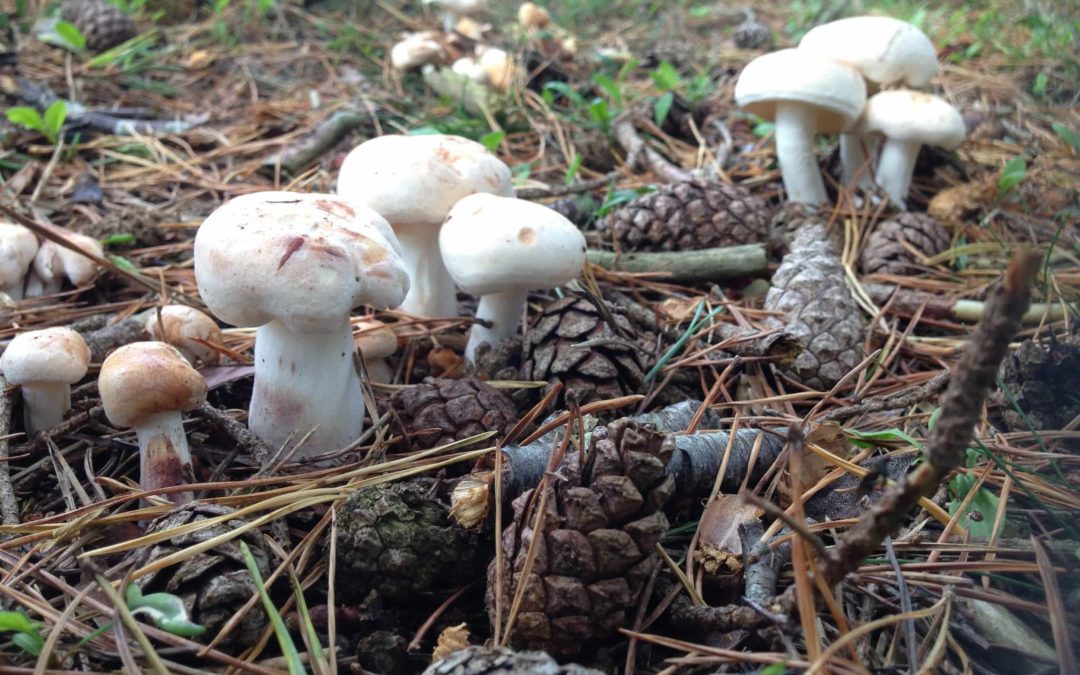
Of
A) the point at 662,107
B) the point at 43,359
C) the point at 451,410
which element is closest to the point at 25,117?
the point at 43,359

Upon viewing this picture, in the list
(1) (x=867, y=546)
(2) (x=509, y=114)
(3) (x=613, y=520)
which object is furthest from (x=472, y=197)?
(2) (x=509, y=114)

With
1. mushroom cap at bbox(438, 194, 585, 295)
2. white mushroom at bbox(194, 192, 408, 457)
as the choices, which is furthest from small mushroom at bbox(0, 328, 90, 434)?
mushroom cap at bbox(438, 194, 585, 295)

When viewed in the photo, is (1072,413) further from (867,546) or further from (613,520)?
(613,520)

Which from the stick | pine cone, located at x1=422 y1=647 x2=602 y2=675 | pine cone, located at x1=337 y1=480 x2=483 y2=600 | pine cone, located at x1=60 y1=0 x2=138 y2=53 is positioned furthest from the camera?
pine cone, located at x1=60 y1=0 x2=138 y2=53

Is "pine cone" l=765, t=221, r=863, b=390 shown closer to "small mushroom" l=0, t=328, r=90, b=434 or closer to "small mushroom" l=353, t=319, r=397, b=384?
"small mushroom" l=353, t=319, r=397, b=384

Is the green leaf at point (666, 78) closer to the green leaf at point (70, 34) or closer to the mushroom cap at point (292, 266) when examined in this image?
the mushroom cap at point (292, 266)

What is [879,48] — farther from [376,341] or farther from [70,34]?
[70,34]

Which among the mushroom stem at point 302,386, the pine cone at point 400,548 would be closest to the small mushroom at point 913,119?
the mushroom stem at point 302,386
